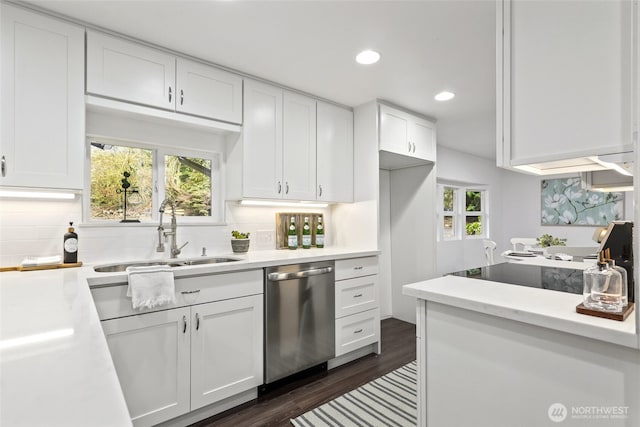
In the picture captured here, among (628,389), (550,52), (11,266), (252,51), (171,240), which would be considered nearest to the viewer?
(628,389)

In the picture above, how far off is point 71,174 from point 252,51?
1.35 meters

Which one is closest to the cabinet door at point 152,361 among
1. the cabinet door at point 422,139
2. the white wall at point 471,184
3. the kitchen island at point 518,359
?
the kitchen island at point 518,359

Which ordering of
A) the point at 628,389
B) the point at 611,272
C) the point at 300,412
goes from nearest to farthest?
1. the point at 628,389
2. the point at 611,272
3. the point at 300,412

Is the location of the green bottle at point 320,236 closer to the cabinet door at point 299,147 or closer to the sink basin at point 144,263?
the cabinet door at point 299,147

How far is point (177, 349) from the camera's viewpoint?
1.81 metres

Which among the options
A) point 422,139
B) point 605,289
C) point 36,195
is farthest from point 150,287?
point 422,139

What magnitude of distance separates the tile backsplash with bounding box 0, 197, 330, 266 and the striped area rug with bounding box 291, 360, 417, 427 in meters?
1.41

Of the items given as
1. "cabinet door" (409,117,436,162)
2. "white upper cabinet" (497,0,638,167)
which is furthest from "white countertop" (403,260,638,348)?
"cabinet door" (409,117,436,162)

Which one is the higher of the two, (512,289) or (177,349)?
(512,289)

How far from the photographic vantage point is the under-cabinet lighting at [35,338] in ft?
2.08

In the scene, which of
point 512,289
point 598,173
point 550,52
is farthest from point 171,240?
point 598,173

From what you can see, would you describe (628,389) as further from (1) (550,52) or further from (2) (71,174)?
(2) (71,174)

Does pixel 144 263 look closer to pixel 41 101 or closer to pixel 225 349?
pixel 225 349

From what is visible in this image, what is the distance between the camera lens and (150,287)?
167cm
